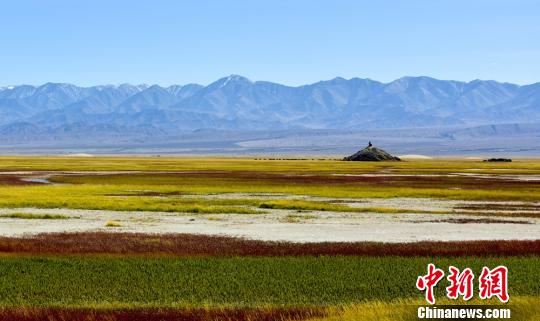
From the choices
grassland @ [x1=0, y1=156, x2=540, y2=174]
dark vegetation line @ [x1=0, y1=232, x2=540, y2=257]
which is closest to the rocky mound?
grassland @ [x1=0, y1=156, x2=540, y2=174]

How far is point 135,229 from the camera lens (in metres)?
38.1

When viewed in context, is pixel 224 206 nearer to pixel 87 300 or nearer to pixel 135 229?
pixel 135 229

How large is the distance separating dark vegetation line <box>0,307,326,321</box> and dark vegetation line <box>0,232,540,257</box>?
33.3 feet

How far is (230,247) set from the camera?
102 ft

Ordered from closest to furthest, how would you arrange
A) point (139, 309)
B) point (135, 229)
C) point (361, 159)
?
point (139, 309) → point (135, 229) → point (361, 159)

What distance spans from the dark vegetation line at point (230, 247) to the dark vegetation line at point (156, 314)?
10.2 metres

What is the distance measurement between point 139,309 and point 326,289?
17.6ft

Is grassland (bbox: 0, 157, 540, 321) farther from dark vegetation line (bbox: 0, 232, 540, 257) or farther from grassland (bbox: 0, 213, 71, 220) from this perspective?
grassland (bbox: 0, 213, 71, 220)

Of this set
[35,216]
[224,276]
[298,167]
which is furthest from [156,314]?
[298,167]

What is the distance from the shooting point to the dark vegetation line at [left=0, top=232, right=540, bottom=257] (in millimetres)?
29328

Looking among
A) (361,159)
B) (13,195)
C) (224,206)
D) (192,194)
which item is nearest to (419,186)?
(192,194)

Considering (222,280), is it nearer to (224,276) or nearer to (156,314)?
(224,276)

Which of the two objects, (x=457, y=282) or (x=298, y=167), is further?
(x=298, y=167)

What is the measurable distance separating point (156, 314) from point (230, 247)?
12731 mm
